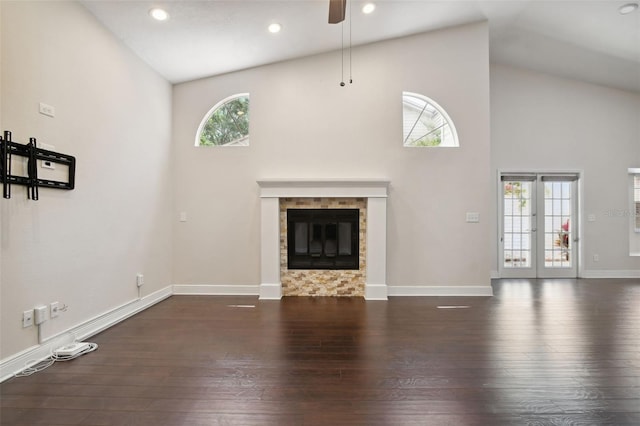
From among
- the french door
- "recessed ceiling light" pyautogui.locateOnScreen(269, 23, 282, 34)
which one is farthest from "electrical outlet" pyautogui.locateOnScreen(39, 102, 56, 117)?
the french door

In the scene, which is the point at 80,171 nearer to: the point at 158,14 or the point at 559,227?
the point at 158,14

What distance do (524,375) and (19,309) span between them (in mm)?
3655

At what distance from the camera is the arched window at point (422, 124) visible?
4297 millimetres

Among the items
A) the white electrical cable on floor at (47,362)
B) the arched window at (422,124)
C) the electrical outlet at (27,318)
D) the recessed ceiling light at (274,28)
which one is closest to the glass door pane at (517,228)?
the arched window at (422,124)

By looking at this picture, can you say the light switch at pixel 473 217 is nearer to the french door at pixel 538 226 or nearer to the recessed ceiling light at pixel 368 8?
the french door at pixel 538 226

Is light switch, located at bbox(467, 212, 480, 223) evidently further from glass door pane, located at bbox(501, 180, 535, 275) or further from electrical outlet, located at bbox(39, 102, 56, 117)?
electrical outlet, located at bbox(39, 102, 56, 117)

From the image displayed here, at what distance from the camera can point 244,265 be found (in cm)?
426

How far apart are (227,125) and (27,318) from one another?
312 centimetres

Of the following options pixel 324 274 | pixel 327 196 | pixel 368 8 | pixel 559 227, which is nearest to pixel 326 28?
pixel 368 8

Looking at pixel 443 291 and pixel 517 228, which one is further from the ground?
pixel 517 228

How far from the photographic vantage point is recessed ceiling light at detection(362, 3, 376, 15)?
11.0 feet

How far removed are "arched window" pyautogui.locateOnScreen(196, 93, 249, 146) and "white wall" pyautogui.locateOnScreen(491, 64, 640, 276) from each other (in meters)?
4.40

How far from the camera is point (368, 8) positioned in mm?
3422

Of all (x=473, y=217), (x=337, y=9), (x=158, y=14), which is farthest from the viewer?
(x=473, y=217)
